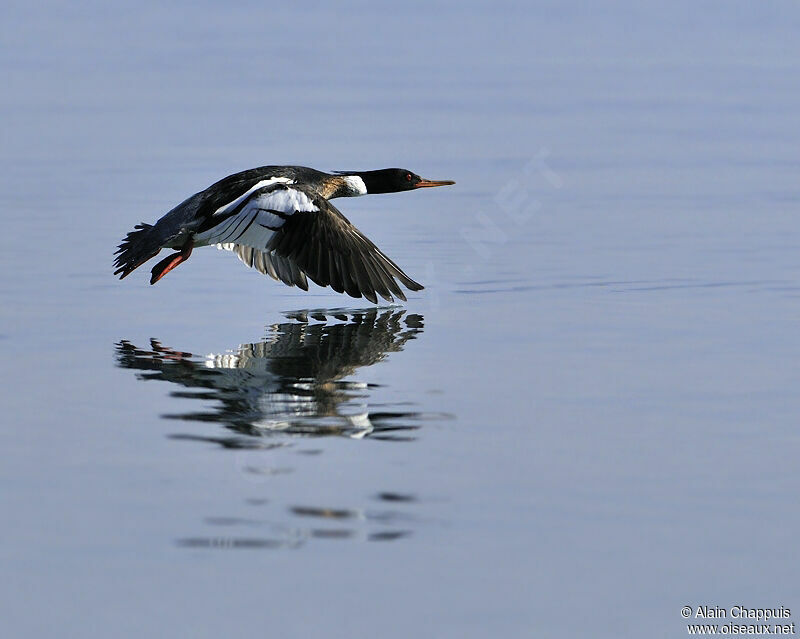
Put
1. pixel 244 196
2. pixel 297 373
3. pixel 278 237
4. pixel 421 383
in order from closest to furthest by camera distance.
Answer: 1. pixel 421 383
2. pixel 297 373
3. pixel 278 237
4. pixel 244 196

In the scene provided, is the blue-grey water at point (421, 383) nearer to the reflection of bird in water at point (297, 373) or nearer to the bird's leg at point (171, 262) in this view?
the reflection of bird in water at point (297, 373)

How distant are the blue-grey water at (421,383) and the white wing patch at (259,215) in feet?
1.90

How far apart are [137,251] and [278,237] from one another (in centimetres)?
121

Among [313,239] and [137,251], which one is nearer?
[313,239]

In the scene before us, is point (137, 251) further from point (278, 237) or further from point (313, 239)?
point (313, 239)

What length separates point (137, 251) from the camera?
11914mm

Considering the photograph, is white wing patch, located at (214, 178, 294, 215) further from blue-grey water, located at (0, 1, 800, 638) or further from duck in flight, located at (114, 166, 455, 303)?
blue-grey water, located at (0, 1, 800, 638)

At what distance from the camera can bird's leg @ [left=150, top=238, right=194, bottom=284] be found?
12055 mm

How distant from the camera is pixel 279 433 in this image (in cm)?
786

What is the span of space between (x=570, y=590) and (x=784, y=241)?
841 centimetres

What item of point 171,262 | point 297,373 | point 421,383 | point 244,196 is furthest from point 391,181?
point 421,383

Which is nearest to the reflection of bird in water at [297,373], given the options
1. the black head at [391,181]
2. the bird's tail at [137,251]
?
the bird's tail at [137,251]

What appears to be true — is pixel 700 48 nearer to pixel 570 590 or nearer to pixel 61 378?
pixel 61 378

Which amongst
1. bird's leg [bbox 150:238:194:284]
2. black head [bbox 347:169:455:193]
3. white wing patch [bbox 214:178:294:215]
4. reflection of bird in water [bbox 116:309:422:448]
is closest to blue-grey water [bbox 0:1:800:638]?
reflection of bird in water [bbox 116:309:422:448]
